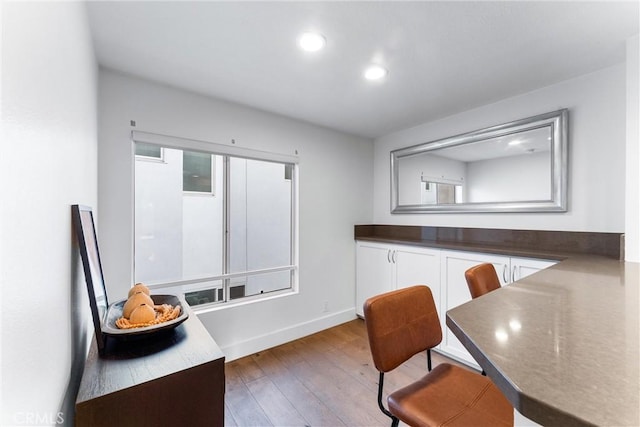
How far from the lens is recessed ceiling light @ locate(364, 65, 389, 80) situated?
1902mm

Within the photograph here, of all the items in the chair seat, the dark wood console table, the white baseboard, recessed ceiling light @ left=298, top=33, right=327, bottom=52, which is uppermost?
recessed ceiling light @ left=298, top=33, right=327, bottom=52

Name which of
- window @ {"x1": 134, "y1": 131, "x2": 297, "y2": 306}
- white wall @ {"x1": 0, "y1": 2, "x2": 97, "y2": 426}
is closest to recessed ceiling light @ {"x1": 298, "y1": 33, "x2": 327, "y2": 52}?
white wall @ {"x1": 0, "y1": 2, "x2": 97, "y2": 426}

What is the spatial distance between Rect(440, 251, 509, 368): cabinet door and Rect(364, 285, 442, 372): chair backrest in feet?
4.18

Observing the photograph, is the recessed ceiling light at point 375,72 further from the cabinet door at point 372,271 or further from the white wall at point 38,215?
the cabinet door at point 372,271

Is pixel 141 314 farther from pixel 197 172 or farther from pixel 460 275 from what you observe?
pixel 460 275

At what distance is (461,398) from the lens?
99 centimetres

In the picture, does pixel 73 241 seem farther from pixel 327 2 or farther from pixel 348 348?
pixel 348 348

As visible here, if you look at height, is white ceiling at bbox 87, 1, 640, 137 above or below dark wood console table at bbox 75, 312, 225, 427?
above

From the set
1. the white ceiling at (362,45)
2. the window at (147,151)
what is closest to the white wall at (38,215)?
the white ceiling at (362,45)

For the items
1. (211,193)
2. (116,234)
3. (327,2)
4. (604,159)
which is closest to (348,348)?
(211,193)

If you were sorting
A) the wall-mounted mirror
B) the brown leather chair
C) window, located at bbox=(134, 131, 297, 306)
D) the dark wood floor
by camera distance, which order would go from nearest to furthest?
the brown leather chair → the dark wood floor → the wall-mounted mirror → window, located at bbox=(134, 131, 297, 306)

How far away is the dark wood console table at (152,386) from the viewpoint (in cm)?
80

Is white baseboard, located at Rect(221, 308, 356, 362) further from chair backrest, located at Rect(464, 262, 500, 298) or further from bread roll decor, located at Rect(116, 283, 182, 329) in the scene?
chair backrest, located at Rect(464, 262, 500, 298)

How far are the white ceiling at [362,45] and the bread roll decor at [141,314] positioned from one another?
4.66ft
